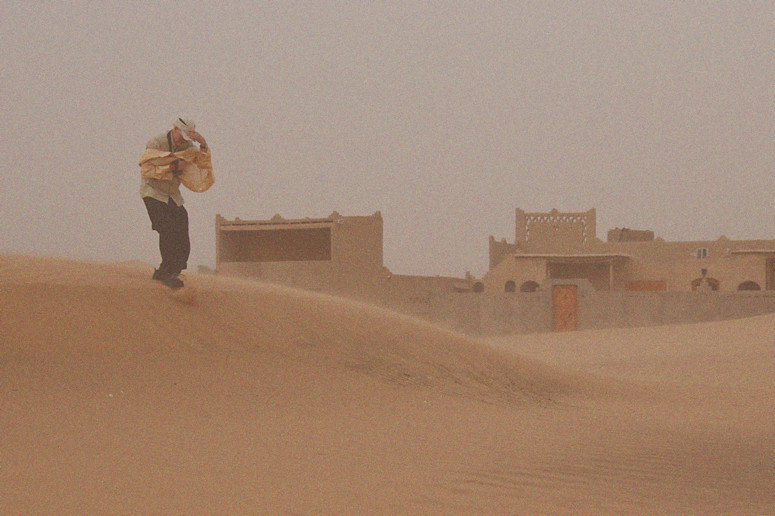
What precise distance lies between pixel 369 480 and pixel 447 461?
2.94 feet

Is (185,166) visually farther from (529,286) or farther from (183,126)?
(529,286)

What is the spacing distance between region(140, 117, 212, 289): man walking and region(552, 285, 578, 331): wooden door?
20.2 meters

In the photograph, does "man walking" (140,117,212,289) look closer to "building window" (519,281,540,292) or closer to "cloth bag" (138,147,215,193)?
"cloth bag" (138,147,215,193)

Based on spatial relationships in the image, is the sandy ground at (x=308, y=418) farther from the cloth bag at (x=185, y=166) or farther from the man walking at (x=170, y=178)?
the cloth bag at (x=185, y=166)

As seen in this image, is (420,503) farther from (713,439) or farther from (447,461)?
(713,439)

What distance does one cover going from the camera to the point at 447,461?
539cm

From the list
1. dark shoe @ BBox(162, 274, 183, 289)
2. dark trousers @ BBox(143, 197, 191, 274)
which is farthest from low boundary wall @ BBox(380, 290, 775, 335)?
dark trousers @ BBox(143, 197, 191, 274)

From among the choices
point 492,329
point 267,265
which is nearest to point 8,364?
point 267,265

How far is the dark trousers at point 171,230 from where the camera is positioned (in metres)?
8.16

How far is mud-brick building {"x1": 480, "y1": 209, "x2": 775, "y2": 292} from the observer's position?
31.1 metres

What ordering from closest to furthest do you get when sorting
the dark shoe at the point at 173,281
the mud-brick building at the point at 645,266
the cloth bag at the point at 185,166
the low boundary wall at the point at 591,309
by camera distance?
the cloth bag at the point at 185,166
the dark shoe at the point at 173,281
the low boundary wall at the point at 591,309
the mud-brick building at the point at 645,266

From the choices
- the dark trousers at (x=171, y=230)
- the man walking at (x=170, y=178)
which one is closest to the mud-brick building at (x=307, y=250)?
the dark trousers at (x=171, y=230)

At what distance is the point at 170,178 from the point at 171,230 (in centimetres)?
57

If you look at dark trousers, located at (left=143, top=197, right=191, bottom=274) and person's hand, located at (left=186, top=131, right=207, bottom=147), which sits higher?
person's hand, located at (left=186, top=131, right=207, bottom=147)
